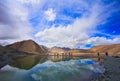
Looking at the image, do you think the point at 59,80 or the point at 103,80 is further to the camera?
the point at 59,80

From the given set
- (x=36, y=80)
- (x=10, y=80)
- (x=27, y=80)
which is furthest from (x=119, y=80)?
(x=10, y=80)

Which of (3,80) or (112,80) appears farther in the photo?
(3,80)

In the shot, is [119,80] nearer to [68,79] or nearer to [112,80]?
[112,80]

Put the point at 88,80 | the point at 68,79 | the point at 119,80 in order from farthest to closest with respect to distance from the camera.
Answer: the point at 68,79 < the point at 88,80 < the point at 119,80

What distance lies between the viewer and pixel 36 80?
18.4m

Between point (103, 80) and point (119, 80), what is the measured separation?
164cm

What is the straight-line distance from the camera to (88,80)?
1806 centimetres

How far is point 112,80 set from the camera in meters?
15.9

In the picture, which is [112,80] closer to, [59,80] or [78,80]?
[78,80]

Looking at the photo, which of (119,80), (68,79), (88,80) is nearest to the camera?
(119,80)

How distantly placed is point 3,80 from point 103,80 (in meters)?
11.8

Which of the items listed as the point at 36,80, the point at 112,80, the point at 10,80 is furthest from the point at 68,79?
the point at 10,80

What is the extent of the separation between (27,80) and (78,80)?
6.43 metres

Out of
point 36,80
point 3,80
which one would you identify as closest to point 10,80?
point 3,80
